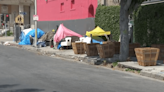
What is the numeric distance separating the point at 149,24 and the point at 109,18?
5461mm

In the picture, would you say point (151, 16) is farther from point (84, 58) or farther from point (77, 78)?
point (77, 78)

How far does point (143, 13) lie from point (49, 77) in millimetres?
11178

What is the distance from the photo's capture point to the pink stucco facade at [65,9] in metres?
27.7

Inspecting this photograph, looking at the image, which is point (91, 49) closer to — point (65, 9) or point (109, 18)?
point (109, 18)

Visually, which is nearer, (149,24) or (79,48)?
(149,24)

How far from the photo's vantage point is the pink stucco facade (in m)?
27.7

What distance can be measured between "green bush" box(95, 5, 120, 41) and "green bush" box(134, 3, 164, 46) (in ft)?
9.15

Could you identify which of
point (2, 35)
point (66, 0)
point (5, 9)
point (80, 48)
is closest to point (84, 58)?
point (80, 48)

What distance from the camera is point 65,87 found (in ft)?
29.9

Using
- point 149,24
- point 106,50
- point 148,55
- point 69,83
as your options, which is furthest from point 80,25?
point 69,83

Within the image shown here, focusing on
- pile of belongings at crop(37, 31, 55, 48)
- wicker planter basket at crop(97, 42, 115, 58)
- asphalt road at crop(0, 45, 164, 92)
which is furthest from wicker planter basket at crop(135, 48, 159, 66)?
pile of belongings at crop(37, 31, 55, 48)

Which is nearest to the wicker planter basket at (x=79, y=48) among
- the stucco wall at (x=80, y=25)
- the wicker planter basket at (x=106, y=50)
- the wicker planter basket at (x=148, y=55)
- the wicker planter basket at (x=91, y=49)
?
the wicker planter basket at (x=91, y=49)

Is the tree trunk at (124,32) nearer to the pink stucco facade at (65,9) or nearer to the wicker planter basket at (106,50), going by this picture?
the wicker planter basket at (106,50)

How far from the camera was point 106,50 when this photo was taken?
55.9 feet
